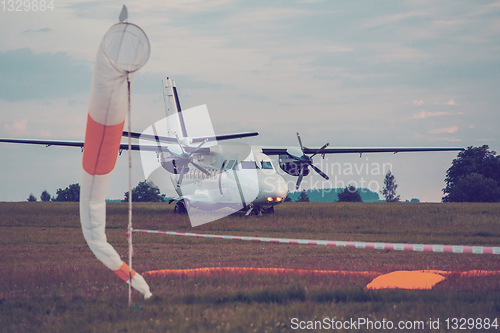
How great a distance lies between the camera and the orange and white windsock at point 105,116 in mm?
6441

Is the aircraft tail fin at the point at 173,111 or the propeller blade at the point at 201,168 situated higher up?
the aircraft tail fin at the point at 173,111

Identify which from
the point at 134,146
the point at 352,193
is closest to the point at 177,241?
the point at 134,146

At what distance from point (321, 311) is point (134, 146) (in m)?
28.7

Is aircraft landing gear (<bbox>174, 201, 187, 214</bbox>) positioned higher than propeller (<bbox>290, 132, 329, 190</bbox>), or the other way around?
propeller (<bbox>290, 132, 329, 190</bbox>)

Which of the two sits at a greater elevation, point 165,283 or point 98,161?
point 98,161

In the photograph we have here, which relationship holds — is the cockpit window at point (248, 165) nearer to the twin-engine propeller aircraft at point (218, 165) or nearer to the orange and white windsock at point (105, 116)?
the twin-engine propeller aircraft at point (218, 165)

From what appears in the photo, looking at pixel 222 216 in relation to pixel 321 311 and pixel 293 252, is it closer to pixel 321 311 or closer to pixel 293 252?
pixel 293 252

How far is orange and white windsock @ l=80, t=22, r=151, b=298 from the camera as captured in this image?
644cm

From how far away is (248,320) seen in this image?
261 inches

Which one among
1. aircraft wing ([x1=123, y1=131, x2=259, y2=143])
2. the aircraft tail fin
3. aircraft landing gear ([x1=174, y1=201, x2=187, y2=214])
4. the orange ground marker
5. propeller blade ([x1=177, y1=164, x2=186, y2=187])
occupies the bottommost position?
the orange ground marker

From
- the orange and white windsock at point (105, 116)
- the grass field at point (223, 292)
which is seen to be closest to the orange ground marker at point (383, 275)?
the grass field at point (223, 292)

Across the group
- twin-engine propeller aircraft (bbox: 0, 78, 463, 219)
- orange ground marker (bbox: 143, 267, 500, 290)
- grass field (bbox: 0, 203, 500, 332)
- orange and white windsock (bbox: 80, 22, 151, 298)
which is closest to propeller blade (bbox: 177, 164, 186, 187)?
twin-engine propeller aircraft (bbox: 0, 78, 463, 219)

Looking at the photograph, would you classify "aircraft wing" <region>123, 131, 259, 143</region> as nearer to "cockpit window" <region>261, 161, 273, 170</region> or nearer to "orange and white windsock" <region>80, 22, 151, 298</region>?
"cockpit window" <region>261, 161, 273, 170</region>

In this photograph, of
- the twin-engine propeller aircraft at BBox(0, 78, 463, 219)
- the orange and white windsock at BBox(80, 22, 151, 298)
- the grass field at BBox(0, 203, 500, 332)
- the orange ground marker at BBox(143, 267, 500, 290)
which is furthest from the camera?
the twin-engine propeller aircraft at BBox(0, 78, 463, 219)
